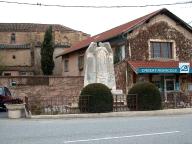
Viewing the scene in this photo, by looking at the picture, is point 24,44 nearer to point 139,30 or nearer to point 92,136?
point 139,30

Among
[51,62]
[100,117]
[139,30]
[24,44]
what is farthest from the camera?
[24,44]

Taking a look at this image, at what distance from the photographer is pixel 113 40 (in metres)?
39.6

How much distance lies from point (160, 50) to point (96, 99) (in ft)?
54.9

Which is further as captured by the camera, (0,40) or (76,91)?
(0,40)

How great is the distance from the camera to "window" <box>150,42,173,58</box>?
128 feet

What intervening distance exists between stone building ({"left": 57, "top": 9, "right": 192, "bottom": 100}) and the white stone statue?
839 centimetres

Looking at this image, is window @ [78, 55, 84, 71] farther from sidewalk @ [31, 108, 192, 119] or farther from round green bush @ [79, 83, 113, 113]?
round green bush @ [79, 83, 113, 113]

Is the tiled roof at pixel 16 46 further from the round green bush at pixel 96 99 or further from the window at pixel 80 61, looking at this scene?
the round green bush at pixel 96 99

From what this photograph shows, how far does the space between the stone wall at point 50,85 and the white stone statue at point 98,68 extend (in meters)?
12.9

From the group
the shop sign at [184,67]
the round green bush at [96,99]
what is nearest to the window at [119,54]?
the shop sign at [184,67]

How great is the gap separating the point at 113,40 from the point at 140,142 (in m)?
27.9

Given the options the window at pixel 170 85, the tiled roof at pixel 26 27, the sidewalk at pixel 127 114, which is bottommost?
the sidewalk at pixel 127 114

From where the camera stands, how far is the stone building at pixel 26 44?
62.1m

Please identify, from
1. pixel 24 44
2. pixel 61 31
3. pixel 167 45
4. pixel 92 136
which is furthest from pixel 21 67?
pixel 92 136
